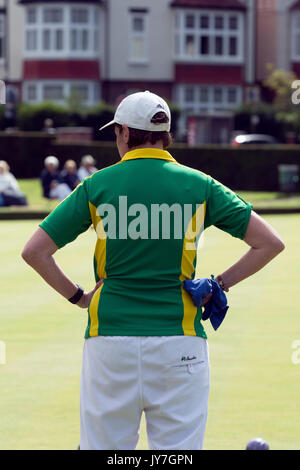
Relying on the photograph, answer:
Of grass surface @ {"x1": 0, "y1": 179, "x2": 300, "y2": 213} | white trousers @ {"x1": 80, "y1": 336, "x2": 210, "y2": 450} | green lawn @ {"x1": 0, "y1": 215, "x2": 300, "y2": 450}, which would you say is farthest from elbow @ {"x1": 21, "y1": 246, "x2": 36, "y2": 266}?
grass surface @ {"x1": 0, "y1": 179, "x2": 300, "y2": 213}

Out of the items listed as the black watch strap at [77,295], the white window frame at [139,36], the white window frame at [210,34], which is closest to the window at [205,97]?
the white window frame at [210,34]

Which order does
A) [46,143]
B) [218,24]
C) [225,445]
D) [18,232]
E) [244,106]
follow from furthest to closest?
[218,24], [244,106], [46,143], [18,232], [225,445]

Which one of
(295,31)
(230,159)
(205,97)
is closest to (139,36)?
(205,97)

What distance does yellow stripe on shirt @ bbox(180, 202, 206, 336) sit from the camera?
353 centimetres

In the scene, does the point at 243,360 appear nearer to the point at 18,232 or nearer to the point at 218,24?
the point at 18,232

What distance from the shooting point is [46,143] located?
3288 centimetres

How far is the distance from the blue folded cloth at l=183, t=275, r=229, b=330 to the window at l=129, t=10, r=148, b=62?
143ft

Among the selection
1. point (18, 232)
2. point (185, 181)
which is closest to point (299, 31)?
point (18, 232)

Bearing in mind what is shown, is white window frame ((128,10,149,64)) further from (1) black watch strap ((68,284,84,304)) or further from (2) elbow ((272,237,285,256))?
(2) elbow ((272,237,285,256))

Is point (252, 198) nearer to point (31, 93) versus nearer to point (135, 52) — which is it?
point (135, 52)

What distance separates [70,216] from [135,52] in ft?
144

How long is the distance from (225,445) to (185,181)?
7.28 ft

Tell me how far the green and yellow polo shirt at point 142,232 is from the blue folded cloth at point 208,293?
0.09 feet

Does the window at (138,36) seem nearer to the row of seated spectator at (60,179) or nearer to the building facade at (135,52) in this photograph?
the building facade at (135,52)
